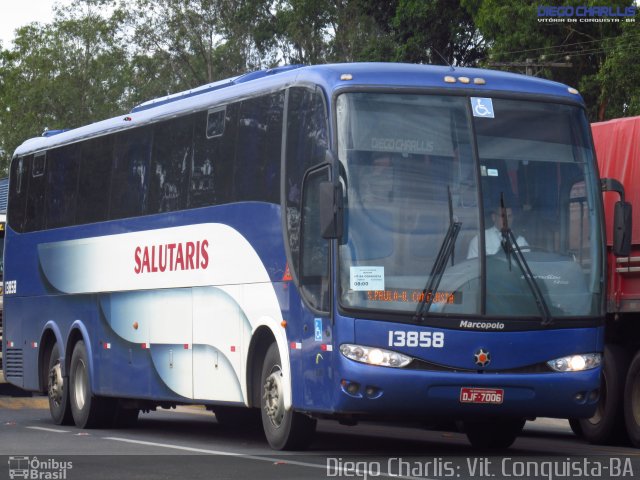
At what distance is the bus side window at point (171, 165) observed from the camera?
16266mm

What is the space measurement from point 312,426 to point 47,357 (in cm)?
783

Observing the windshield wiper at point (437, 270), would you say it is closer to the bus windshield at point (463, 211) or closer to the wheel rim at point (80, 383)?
the bus windshield at point (463, 211)

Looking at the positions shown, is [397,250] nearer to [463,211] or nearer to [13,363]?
[463,211]

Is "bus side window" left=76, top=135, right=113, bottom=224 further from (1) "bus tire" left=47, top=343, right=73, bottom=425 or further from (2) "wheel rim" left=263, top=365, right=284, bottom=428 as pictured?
(2) "wheel rim" left=263, top=365, right=284, bottom=428

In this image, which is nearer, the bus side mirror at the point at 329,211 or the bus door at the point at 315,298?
the bus side mirror at the point at 329,211

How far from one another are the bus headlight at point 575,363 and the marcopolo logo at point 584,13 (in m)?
25.9

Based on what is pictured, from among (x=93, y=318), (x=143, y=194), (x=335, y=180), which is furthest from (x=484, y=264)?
(x=93, y=318)

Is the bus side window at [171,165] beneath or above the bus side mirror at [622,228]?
above

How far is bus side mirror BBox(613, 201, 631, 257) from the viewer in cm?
1306

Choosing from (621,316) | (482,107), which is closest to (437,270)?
(482,107)

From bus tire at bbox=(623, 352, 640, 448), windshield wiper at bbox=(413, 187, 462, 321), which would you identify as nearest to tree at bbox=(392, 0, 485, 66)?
bus tire at bbox=(623, 352, 640, 448)

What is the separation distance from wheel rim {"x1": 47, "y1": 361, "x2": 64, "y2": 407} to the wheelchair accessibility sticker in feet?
28.3

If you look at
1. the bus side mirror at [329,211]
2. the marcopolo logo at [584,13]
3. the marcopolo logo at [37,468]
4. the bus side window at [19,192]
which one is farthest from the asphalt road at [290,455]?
the marcopolo logo at [584,13]

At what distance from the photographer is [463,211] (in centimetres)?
1261
